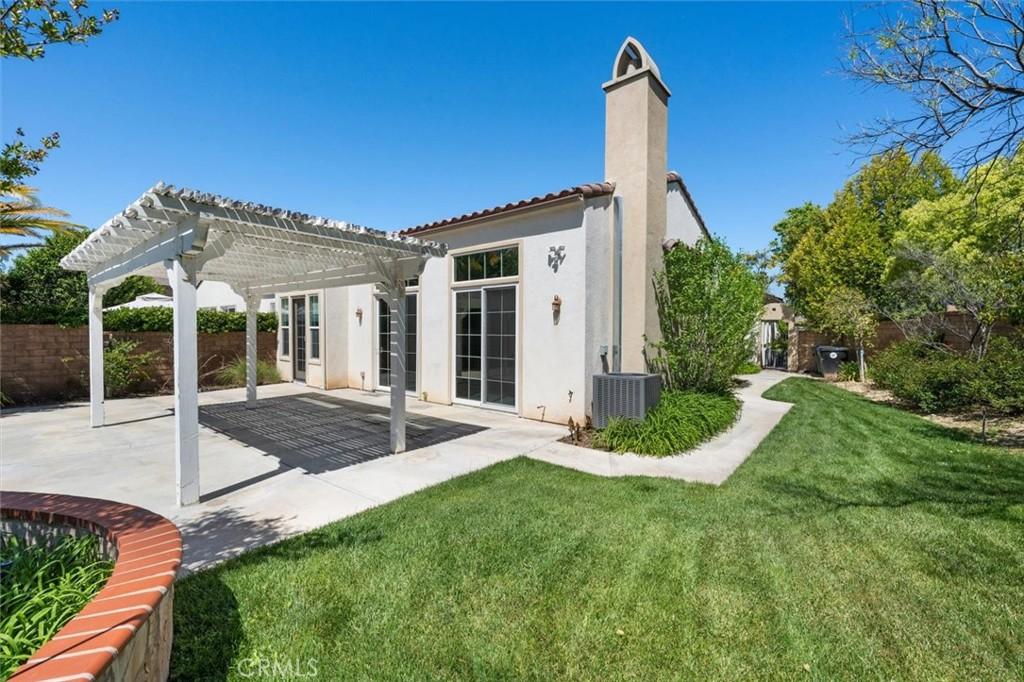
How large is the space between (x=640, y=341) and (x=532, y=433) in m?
2.86

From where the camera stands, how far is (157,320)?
43.6ft

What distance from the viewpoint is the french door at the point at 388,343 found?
1221 cm

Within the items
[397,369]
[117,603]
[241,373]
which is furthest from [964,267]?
[241,373]

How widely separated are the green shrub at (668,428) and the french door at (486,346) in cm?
304

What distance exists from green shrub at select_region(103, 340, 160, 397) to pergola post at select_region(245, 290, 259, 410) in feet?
13.7

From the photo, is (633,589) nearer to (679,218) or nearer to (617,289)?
(617,289)

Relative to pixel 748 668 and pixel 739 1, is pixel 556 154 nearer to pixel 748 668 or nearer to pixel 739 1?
pixel 739 1

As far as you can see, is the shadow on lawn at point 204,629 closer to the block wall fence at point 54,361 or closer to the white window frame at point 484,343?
the white window frame at point 484,343

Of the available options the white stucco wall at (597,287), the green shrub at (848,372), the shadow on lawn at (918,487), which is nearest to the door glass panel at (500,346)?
the white stucco wall at (597,287)

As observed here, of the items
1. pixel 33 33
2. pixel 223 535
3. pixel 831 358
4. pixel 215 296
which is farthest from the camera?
pixel 215 296

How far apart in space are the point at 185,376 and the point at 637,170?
321 inches

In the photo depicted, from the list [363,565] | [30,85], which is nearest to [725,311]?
[363,565]

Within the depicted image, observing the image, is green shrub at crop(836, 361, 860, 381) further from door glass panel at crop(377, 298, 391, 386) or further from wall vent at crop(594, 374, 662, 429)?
door glass panel at crop(377, 298, 391, 386)

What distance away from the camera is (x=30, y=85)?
373 cm
